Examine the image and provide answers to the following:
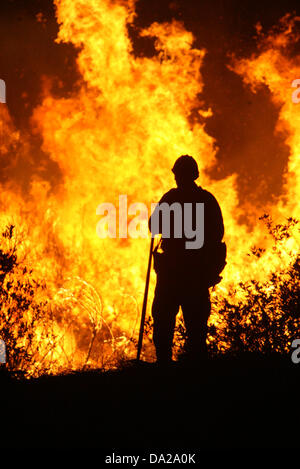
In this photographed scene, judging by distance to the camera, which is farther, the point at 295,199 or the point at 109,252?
the point at 109,252

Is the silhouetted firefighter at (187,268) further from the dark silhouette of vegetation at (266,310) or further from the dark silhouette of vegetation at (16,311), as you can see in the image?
the dark silhouette of vegetation at (16,311)

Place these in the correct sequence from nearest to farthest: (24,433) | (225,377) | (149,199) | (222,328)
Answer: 1. (24,433)
2. (225,377)
3. (222,328)
4. (149,199)

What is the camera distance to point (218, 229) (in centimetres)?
683

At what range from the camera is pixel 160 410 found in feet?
16.6

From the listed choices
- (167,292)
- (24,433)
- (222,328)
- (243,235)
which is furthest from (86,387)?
(243,235)

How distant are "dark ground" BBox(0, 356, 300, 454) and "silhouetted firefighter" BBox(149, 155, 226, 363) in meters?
0.49

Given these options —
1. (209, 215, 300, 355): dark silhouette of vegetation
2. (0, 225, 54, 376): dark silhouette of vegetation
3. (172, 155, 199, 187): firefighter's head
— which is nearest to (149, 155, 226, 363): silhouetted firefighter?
(172, 155, 199, 187): firefighter's head

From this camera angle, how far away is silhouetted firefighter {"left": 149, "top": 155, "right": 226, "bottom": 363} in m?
6.62

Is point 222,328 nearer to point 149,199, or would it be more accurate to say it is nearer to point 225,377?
point 225,377

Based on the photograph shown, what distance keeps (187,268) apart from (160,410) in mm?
2294

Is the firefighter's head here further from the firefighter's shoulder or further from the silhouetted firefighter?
the firefighter's shoulder

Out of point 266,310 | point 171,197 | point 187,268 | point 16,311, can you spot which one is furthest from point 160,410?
point 16,311

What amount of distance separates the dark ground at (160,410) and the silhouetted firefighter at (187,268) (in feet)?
1.62
